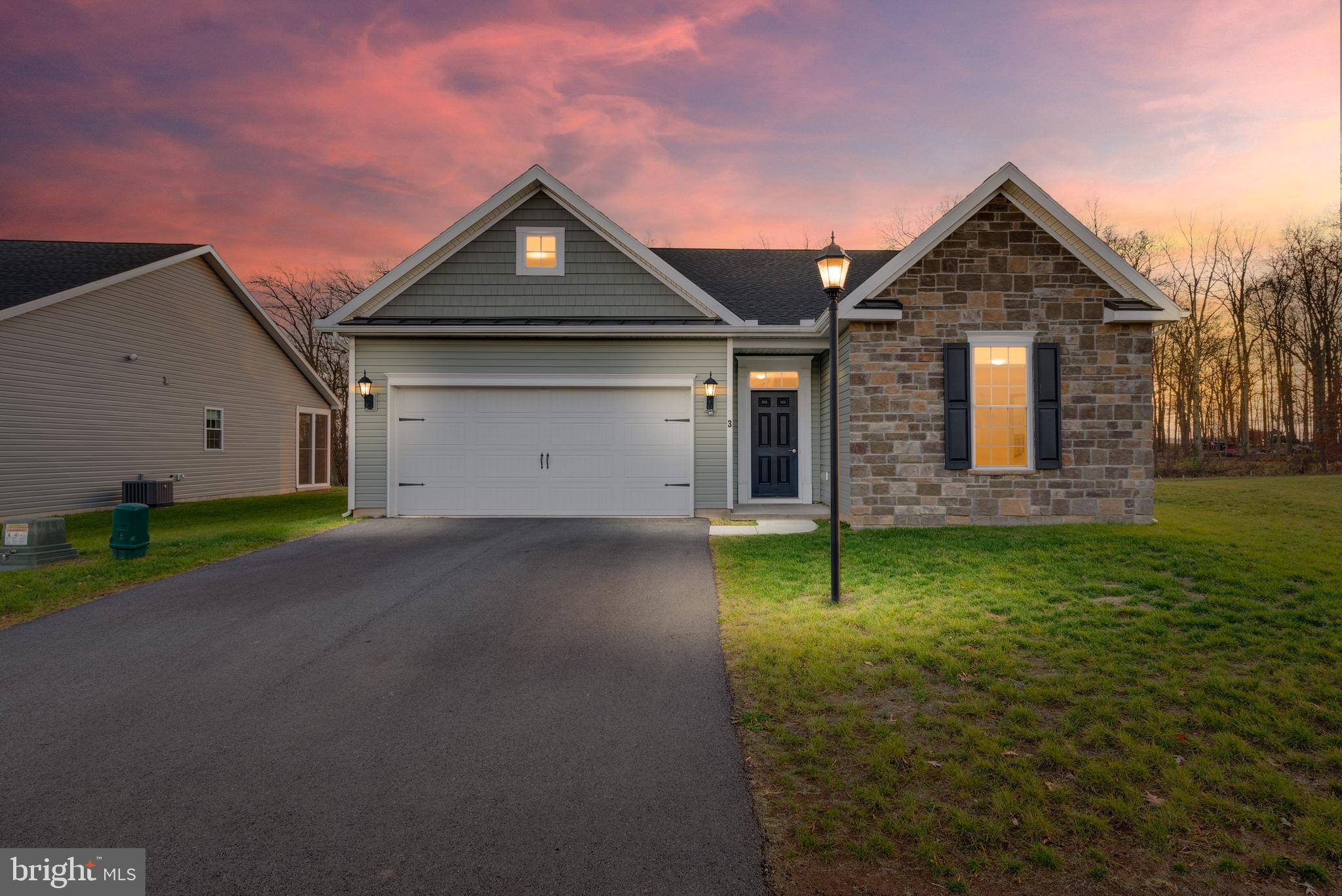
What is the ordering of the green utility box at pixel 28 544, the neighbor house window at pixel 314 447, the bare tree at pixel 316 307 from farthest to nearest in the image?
the bare tree at pixel 316 307
the neighbor house window at pixel 314 447
the green utility box at pixel 28 544

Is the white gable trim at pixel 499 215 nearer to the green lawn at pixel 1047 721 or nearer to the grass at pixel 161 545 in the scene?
the grass at pixel 161 545

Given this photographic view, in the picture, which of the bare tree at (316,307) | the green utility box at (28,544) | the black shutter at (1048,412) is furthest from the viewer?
the bare tree at (316,307)

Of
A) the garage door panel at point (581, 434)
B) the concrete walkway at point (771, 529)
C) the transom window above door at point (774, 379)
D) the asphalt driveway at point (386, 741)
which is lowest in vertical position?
the asphalt driveway at point (386, 741)

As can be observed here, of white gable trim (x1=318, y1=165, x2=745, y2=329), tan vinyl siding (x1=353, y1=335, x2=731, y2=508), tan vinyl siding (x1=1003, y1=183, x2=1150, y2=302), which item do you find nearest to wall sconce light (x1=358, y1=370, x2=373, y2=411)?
tan vinyl siding (x1=353, y1=335, x2=731, y2=508)

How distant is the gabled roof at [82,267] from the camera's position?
1162 cm

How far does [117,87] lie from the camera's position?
13891 mm

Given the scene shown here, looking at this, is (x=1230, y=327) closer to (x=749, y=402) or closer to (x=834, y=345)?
(x=749, y=402)

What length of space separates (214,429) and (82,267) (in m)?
4.46

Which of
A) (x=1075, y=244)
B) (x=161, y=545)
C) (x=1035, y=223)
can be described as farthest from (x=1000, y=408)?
(x=161, y=545)

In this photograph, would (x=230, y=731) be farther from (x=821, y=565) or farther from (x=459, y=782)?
(x=821, y=565)

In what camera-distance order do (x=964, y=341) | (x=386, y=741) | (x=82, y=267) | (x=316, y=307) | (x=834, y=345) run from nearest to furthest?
1. (x=386, y=741)
2. (x=834, y=345)
3. (x=964, y=341)
4. (x=82, y=267)
5. (x=316, y=307)

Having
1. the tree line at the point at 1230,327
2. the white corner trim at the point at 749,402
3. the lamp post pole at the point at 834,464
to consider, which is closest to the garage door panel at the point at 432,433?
the white corner trim at the point at 749,402

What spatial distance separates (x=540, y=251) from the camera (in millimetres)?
11000
